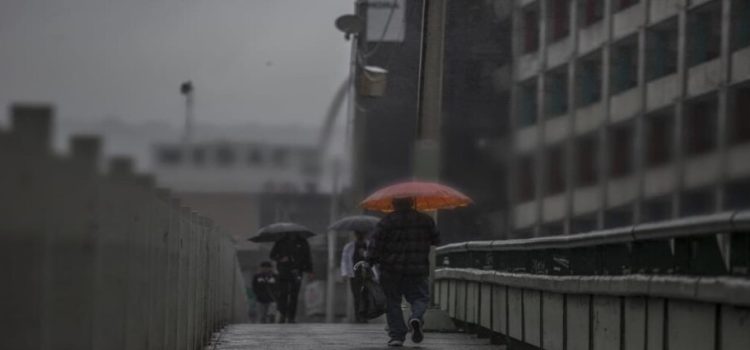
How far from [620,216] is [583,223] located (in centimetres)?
413

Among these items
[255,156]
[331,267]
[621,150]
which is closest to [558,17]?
[621,150]

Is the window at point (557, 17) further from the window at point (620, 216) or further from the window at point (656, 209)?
the window at point (656, 209)

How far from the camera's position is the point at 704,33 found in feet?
42.3

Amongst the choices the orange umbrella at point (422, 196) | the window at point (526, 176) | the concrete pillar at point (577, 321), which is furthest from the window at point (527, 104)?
the concrete pillar at point (577, 321)

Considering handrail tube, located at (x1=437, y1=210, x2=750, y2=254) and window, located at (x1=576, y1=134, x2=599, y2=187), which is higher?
window, located at (x1=576, y1=134, x2=599, y2=187)

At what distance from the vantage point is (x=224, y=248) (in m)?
18.5

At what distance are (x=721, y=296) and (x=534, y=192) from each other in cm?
1464

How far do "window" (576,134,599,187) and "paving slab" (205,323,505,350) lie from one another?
82.6 inches

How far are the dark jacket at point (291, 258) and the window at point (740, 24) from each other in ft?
46.3

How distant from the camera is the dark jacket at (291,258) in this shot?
26.0 metres

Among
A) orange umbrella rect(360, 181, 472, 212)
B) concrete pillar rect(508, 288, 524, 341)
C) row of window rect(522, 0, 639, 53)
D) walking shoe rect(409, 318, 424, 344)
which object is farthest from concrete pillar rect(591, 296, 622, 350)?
row of window rect(522, 0, 639, 53)

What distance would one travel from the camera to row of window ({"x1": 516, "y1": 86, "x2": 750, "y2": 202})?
10625mm

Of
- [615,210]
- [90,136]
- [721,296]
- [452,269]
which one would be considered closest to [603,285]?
[721,296]

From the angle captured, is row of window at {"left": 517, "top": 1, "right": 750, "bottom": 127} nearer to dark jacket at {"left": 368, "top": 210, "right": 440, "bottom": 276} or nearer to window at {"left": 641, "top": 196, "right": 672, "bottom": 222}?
window at {"left": 641, "top": 196, "right": 672, "bottom": 222}
